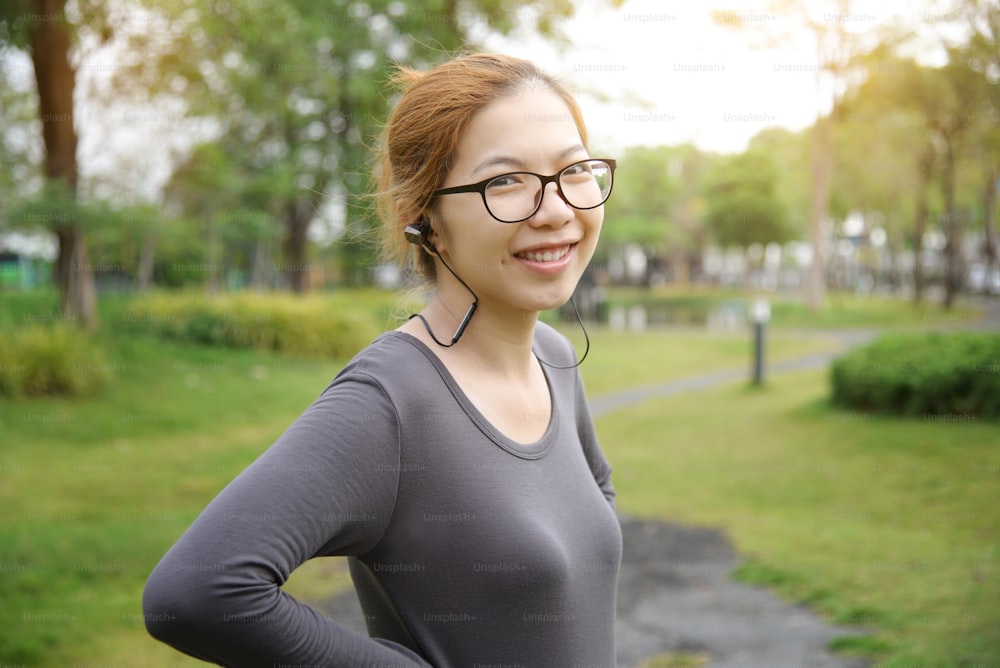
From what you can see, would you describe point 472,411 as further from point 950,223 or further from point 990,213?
point 990,213

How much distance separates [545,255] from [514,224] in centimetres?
8

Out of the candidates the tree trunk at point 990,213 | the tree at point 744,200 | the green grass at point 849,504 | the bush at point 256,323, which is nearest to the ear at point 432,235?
the green grass at point 849,504

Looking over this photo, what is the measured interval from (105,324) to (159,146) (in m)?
9.82

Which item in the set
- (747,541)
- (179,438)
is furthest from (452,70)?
(179,438)

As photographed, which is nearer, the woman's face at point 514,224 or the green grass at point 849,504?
the woman's face at point 514,224

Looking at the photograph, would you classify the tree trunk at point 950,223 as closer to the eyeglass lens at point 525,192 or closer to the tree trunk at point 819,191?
the tree trunk at point 819,191

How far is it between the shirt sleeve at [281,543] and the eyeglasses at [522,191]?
0.40m

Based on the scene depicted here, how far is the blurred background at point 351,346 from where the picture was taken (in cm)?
504

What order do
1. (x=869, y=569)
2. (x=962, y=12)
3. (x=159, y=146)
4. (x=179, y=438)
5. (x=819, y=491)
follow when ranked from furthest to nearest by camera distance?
(x=159, y=146) < (x=962, y=12) < (x=179, y=438) < (x=819, y=491) < (x=869, y=569)

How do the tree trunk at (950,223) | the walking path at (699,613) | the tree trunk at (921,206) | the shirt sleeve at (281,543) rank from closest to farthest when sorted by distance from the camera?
the shirt sleeve at (281,543), the walking path at (699,613), the tree trunk at (950,223), the tree trunk at (921,206)

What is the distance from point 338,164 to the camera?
58.1 feet

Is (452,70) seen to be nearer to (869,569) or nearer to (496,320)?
(496,320)

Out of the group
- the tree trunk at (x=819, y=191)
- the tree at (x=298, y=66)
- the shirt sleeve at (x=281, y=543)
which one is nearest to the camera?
the shirt sleeve at (x=281, y=543)

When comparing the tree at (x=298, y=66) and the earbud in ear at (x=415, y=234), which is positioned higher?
the tree at (x=298, y=66)
